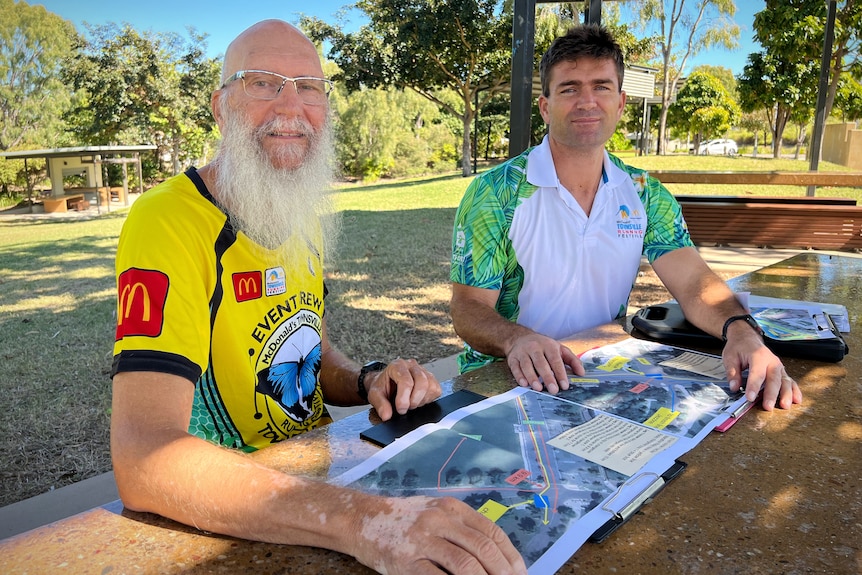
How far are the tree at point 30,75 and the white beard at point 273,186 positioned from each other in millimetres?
36178

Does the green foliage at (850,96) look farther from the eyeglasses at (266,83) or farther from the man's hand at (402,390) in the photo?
the man's hand at (402,390)

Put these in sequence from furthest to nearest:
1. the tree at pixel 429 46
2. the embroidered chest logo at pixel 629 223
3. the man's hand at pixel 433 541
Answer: the tree at pixel 429 46 → the embroidered chest logo at pixel 629 223 → the man's hand at pixel 433 541

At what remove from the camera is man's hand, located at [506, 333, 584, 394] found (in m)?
1.55

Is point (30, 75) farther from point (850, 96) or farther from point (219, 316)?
point (219, 316)

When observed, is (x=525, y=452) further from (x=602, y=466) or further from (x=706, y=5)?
(x=706, y=5)

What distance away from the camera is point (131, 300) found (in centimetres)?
125

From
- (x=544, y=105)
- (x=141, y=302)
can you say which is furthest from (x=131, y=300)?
(x=544, y=105)

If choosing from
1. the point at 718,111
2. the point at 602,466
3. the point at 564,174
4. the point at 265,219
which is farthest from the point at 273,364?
the point at 718,111

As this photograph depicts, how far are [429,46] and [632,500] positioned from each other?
79.4 ft

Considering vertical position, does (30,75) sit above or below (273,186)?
above

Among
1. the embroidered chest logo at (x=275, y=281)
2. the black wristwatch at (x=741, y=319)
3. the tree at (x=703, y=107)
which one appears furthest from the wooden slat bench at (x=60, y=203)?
the tree at (x=703, y=107)

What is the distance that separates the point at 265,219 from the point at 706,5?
34.4 metres

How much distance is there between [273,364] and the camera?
5.52ft

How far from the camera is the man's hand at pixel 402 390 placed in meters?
1.42
